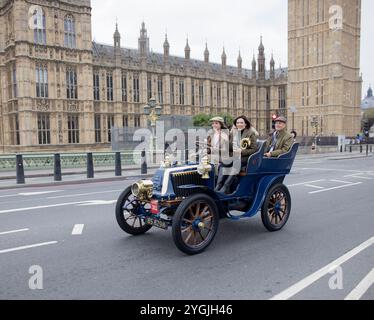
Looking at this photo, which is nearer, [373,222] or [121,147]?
[373,222]

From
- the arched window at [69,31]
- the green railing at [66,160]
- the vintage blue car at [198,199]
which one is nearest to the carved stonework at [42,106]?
the arched window at [69,31]

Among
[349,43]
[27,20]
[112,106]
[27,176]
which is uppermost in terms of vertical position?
[349,43]

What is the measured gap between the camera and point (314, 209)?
827 cm

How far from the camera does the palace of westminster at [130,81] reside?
117 feet

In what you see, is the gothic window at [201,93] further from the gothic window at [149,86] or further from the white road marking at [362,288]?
the white road marking at [362,288]

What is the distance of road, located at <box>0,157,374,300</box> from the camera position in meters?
3.88

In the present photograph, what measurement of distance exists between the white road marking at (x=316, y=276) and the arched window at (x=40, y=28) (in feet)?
119

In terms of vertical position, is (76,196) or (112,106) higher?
(112,106)

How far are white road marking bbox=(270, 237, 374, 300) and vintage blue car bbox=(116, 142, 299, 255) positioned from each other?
1497mm

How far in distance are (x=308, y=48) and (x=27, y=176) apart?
5814 centimetres

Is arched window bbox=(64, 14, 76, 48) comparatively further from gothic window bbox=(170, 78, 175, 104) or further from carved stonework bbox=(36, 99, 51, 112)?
gothic window bbox=(170, 78, 175, 104)

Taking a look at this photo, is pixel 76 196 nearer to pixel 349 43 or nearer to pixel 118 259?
pixel 118 259

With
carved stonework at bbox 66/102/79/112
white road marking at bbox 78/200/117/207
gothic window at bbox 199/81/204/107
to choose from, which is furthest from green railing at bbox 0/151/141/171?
gothic window at bbox 199/81/204/107
